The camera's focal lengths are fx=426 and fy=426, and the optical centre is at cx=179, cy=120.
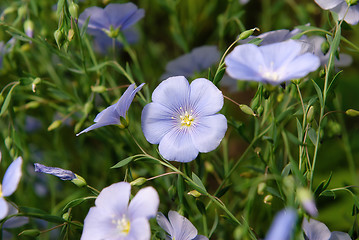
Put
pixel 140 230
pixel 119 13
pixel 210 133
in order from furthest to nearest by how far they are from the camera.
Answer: pixel 119 13 → pixel 210 133 → pixel 140 230

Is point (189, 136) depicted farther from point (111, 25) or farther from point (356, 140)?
point (356, 140)

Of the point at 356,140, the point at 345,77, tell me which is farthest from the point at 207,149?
the point at 345,77

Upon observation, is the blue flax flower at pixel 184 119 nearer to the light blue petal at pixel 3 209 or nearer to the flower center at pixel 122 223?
the flower center at pixel 122 223

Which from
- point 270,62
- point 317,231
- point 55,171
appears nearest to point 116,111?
point 55,171

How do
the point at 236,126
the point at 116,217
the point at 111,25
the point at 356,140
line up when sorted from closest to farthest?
the point at 116,217 → the point at 236,126 → the point at 111,25 → the point at 356,140

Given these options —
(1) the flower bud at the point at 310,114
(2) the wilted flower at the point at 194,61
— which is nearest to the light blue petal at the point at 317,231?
(1) the flower bud at the point at 310,114

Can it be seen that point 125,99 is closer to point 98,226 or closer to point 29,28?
point 98,226

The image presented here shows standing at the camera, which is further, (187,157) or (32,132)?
(32,132)
